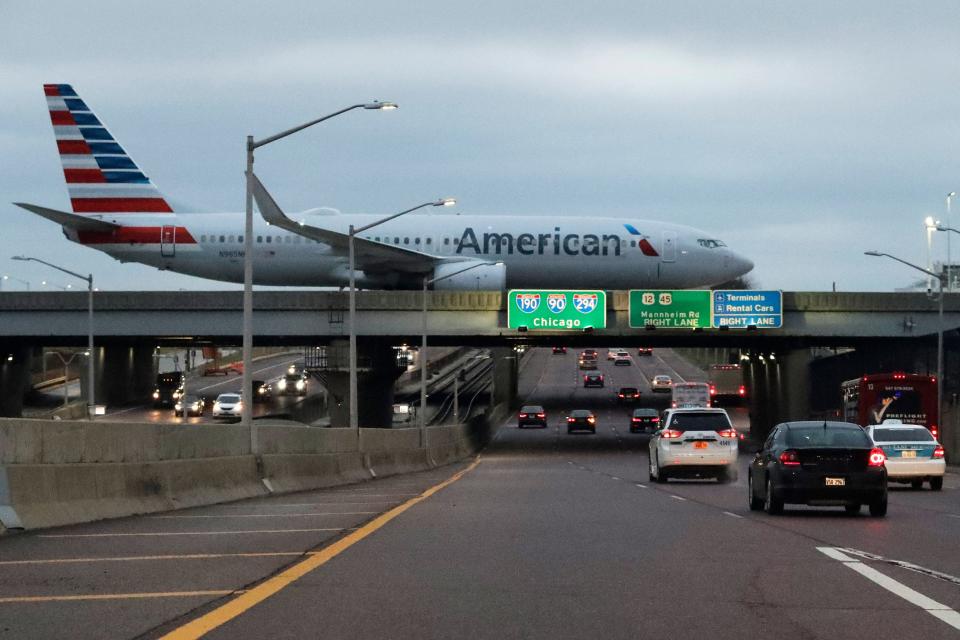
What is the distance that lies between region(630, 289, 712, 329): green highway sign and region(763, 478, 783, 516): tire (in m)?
40.8

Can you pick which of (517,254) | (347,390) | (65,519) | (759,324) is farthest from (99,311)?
(65,519)

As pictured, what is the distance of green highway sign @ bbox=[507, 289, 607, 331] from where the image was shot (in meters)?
61.3

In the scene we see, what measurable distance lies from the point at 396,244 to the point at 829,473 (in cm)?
4635

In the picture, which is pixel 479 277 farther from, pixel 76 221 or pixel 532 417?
pixel 532 417

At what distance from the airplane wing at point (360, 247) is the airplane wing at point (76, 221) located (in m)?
6.59

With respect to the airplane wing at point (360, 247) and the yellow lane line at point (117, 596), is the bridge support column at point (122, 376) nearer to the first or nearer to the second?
the airplane wing at point (360, 247)

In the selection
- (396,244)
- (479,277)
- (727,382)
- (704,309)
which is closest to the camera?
(704,309)

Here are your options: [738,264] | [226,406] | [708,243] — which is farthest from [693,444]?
[226,406]

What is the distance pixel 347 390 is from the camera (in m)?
64.3

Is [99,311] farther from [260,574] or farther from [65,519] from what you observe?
[260,574]

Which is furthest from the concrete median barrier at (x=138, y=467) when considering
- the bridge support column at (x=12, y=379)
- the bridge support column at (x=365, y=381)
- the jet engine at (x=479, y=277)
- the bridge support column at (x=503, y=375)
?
the bridge support column at (x=503, y=375)

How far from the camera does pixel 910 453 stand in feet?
104

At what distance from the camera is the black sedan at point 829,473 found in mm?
19906

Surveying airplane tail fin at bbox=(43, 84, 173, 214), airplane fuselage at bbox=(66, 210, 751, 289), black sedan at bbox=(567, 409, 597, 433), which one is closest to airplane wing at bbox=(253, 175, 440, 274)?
airplane fuselage at bbox=(66, 210, 751, 289)
